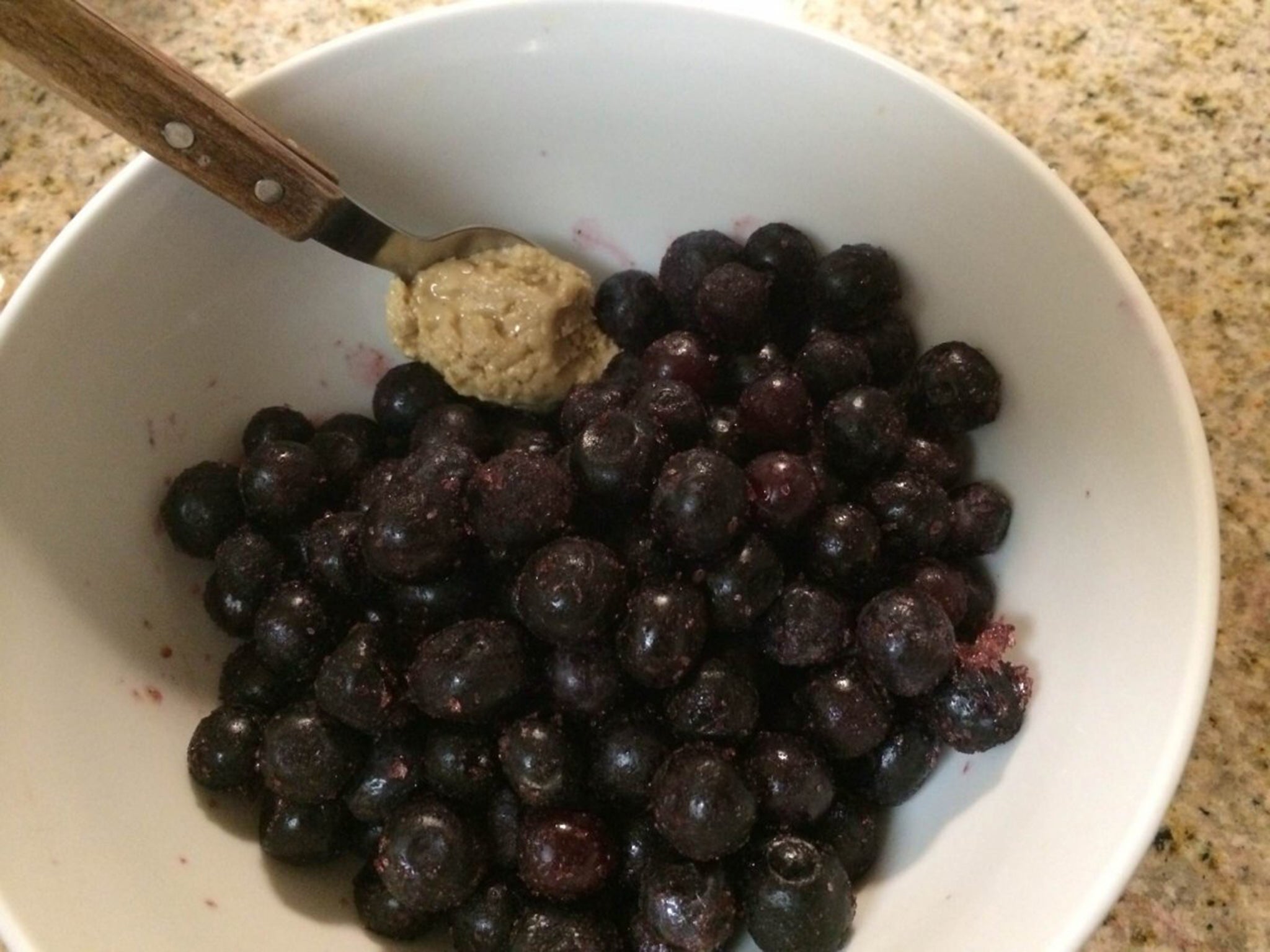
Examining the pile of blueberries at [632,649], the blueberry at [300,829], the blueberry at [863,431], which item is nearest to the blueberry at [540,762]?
the pile of blueberries at [632,649]

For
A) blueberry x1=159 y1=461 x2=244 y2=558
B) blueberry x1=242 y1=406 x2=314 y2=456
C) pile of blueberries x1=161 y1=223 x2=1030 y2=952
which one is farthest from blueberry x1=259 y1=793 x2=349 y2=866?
blueberry x1=242 y1=406 x2=314 y2=456

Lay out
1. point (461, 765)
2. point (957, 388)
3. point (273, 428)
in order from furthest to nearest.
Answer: point (273, 428) < point (957, 388) < point (461, 765)

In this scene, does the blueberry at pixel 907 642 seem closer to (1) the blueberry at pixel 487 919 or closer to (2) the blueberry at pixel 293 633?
(1) the blueberry at pixel 487 919

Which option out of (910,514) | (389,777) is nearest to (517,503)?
(389,777)

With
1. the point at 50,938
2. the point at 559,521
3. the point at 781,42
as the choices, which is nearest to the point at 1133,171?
the point at 781,42

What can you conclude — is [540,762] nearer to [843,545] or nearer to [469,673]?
[469,673]

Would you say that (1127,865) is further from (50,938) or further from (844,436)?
(50,938)

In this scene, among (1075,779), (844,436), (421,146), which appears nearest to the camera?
→ (1075,779)
